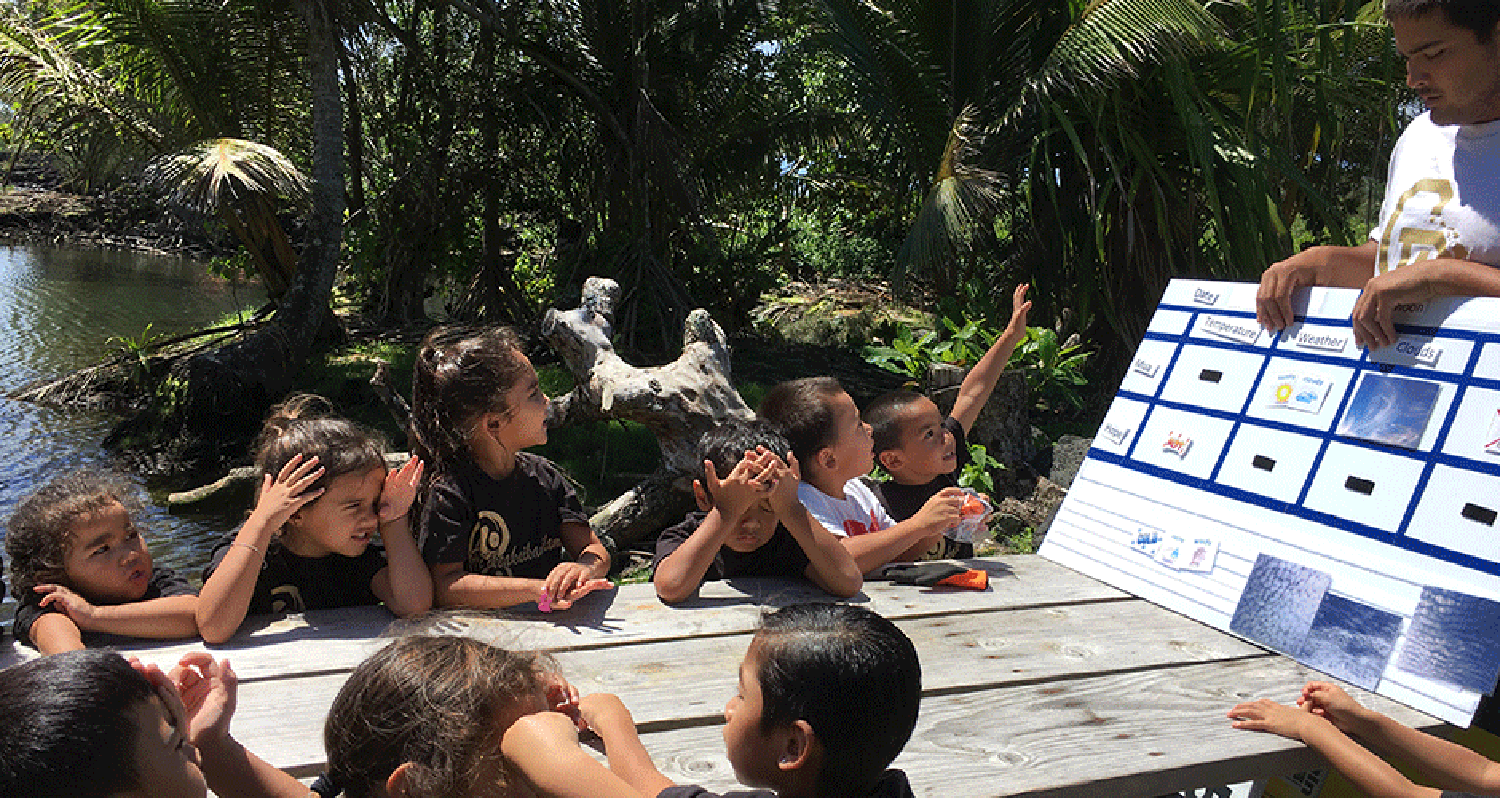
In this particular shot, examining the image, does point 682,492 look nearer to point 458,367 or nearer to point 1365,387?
point 458,367

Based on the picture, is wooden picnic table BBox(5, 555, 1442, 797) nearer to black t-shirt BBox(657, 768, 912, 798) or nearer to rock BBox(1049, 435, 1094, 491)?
black t-shirt BBox(657, 768, 912, 798)

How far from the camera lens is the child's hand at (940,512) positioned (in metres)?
2.80

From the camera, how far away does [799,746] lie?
160 cm

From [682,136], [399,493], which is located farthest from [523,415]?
[682,136]

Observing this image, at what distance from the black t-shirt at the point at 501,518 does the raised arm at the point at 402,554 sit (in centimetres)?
7

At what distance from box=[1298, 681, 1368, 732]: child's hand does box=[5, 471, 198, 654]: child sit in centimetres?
224

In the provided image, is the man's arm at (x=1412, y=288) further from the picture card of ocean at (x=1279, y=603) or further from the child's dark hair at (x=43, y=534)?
the child's dark hair at (x=43, y=534)

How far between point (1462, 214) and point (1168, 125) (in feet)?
21.2

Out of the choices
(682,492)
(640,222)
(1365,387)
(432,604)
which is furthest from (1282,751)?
(640,222)

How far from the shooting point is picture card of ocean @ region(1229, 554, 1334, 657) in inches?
94.3

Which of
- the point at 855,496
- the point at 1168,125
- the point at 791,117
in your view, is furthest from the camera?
the point at 791,117

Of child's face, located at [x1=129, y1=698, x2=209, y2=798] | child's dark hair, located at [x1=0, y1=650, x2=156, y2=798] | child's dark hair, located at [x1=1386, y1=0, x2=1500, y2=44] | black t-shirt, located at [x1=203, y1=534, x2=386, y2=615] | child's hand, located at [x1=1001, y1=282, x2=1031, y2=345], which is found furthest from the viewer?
child's hand, located at [x1=1001, y1=282, x2=1031, y2=345]

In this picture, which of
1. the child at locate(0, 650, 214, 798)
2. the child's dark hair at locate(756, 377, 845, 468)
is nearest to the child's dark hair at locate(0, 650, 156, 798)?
the child at locate(0, 650, 214, 798)

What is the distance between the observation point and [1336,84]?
7.97 m
